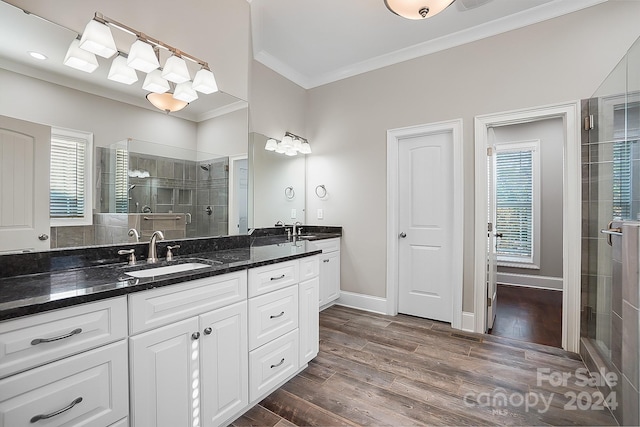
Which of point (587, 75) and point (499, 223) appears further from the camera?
point (499, 223)

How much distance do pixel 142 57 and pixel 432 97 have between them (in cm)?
269

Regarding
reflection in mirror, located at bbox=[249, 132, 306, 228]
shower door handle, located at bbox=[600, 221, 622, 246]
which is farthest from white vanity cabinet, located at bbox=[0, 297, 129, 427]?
shower door handle, located at bbox=[600, 221, 622, 246]

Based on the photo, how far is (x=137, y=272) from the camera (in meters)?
1.56

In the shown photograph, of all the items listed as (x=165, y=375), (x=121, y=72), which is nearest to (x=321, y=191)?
(x=121, y=72)

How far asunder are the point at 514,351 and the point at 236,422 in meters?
2.33

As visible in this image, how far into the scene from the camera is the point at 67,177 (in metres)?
1.50

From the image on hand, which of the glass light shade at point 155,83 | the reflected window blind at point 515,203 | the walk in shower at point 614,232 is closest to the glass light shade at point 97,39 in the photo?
the glass light shade at point 155,83

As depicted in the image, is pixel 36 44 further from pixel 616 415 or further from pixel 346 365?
pixel 616 415

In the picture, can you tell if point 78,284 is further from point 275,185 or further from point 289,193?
point 289,193

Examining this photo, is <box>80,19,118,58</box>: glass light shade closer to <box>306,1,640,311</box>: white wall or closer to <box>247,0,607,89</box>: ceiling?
<box>247,0,607,89</box>: ceiling

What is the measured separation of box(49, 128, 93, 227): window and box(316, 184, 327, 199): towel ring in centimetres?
259

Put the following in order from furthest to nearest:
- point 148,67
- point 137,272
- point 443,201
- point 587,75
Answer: point 443,201, point 587,75, point 148,67, point 137,272

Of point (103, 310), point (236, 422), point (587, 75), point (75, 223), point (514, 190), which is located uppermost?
point (587, 75)

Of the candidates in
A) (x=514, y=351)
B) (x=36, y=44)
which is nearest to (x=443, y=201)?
(x=514, y=351)
